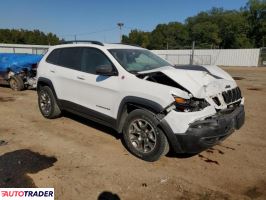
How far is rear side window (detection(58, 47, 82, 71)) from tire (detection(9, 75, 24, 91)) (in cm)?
605

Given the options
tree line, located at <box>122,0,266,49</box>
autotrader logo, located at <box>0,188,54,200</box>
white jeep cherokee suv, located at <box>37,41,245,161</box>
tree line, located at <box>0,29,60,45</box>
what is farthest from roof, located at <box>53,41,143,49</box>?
tree line, located at <box>0,29,60,45</box>

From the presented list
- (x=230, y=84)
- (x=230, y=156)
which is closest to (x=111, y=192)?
(x=230, y=156)

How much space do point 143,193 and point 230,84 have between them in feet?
8.11

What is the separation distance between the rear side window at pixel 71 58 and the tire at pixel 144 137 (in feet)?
6.05

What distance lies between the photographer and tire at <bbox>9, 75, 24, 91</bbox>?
11.9 meters

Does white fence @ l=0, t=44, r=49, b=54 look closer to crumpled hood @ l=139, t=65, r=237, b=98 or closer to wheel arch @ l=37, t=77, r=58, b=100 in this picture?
wheel arch @ l=37, t=77, r=58, b=100

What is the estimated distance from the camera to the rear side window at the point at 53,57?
21.9 ft

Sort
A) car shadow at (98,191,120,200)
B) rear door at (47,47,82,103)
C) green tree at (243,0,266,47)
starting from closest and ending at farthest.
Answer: car shadow at (98,191,120,200) → rear door at (47,47,82,103) → green tree at (243,0,266,47)

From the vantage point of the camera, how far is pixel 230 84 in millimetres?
5008

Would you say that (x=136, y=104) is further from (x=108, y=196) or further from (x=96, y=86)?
(x=108, y=196)

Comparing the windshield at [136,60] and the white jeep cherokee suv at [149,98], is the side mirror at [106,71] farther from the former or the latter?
the windshield at [136,60]

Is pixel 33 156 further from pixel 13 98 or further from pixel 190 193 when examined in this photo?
pixel 13 98

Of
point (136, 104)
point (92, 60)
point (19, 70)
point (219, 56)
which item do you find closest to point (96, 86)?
point (92, 60)

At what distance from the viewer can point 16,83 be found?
11953 mm
